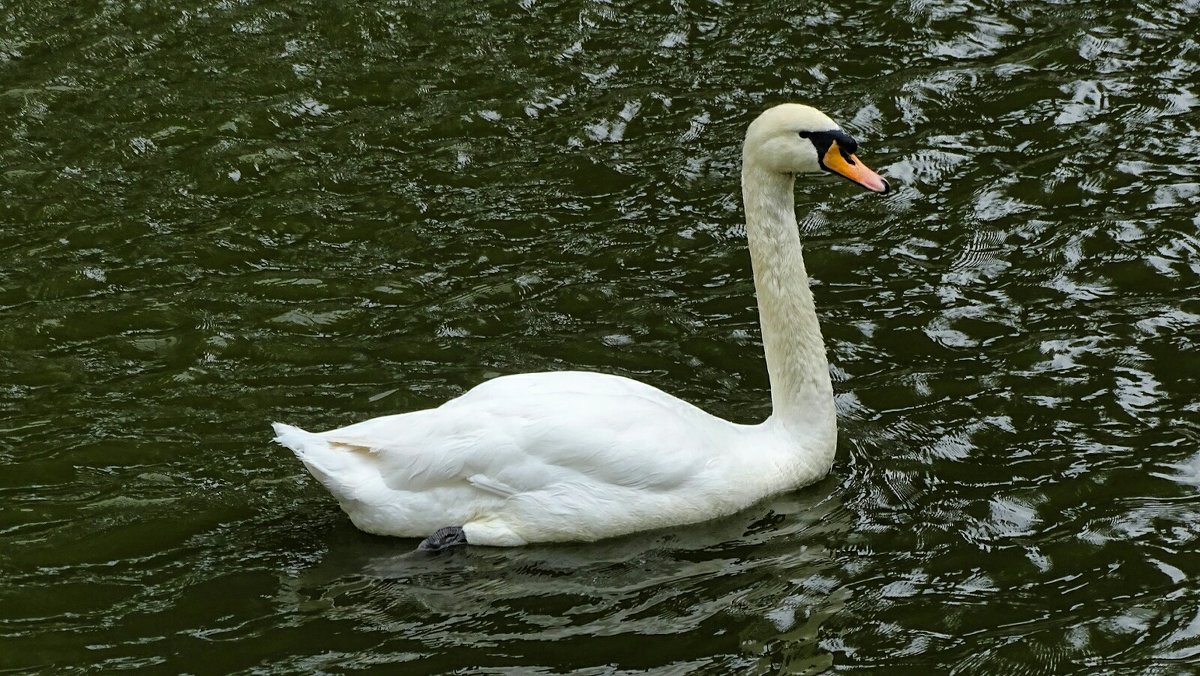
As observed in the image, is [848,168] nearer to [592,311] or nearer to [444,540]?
[592,311]

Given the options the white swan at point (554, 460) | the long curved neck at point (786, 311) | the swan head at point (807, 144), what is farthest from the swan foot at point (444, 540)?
the swan head at point (807, 144)

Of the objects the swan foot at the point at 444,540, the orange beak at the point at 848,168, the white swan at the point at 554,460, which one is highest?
the orange beak at the point at 848,168

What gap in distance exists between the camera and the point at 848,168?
7.11m

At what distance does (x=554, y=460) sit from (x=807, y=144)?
1.78 metres

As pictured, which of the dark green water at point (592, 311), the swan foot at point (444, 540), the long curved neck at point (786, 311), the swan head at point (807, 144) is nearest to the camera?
the dark green water at point (592, 311)

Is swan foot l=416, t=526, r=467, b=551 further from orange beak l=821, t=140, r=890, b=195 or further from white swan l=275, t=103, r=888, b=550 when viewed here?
orange beak l=821, t=140, r=890, b=195

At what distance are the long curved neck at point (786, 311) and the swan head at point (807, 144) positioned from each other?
14cm

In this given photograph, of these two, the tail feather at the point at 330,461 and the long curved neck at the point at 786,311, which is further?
the long curved neck at the point at 786,311

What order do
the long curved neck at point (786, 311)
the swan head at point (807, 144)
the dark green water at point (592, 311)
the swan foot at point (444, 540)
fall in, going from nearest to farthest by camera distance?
the dark green water at point (592, 311)
the swan foot at point (444, 540)
the swan head at point (807, 144)
the long curved neck at point (786, 311)

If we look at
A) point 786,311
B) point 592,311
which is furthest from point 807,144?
point 592,311

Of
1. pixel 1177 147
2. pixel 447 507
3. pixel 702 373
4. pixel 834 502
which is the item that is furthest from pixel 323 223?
pixel 1177 147

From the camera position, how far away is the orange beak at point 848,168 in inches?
279

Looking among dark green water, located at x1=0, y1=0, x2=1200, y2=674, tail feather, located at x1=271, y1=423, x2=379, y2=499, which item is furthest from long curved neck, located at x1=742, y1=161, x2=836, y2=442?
tail feather, located at x1=271, y1=423, x2=379, y2=499

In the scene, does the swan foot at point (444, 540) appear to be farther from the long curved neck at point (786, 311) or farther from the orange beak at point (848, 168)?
the orange beak at point (848, 168)
